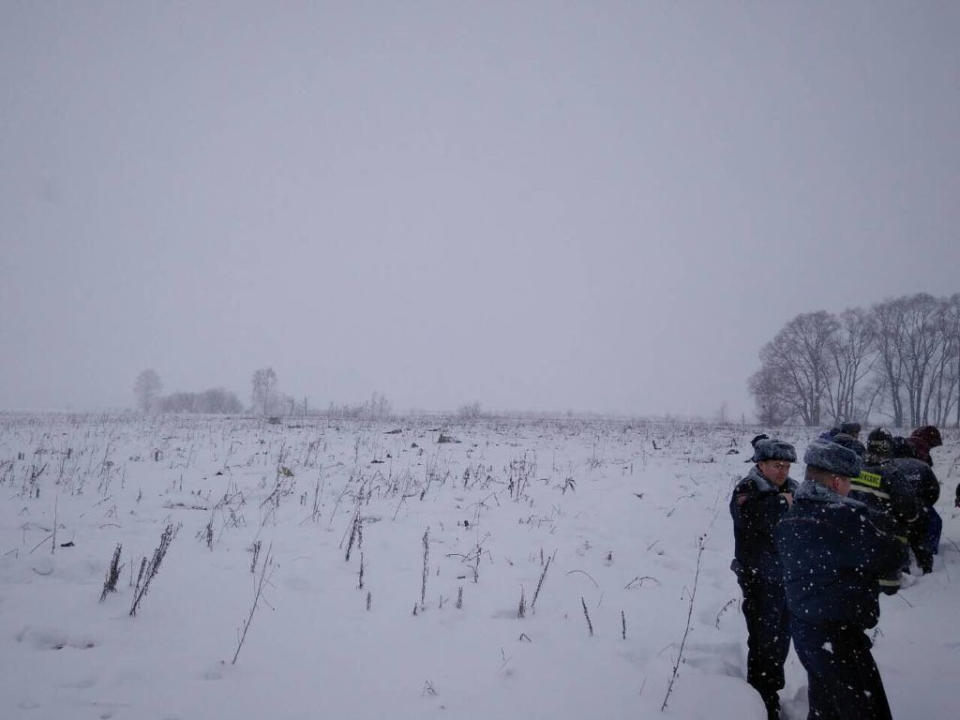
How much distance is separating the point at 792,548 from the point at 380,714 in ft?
10.2

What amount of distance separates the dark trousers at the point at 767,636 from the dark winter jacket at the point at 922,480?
11.7ft

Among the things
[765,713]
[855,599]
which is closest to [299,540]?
[765,713]

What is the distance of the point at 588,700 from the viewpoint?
10.6 feet

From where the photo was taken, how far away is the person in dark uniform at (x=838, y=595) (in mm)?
2814

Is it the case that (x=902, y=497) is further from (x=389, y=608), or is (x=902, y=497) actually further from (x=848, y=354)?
(x=848, y=354)

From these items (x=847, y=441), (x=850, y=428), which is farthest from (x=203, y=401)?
(x=847, y=441)

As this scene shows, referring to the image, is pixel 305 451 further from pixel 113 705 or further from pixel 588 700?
pixel 588 700

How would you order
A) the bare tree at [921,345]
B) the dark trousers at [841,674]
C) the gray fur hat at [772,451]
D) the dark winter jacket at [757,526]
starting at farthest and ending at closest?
the bare tree at [921,345]
the gray fur hat at [772,451]
the dark winter jacket at [757,526]
the dark trousers at [841,674]

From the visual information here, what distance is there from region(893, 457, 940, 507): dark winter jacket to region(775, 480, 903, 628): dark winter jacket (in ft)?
12.6

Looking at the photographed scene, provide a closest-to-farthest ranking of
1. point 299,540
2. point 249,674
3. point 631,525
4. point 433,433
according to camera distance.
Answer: point 249,674, point 299,540, point 631,525, point 433,433

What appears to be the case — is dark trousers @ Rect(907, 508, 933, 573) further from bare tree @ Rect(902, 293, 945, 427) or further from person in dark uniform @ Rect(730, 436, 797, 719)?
bare tree @ Rect(902, 293, 945, 427)

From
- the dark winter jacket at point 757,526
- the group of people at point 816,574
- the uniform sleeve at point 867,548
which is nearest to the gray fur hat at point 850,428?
the group of people at point 816,574

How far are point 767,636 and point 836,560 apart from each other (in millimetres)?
→ 1245

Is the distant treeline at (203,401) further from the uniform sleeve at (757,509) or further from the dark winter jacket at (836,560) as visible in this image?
the dark winter jacket at (836,560)
